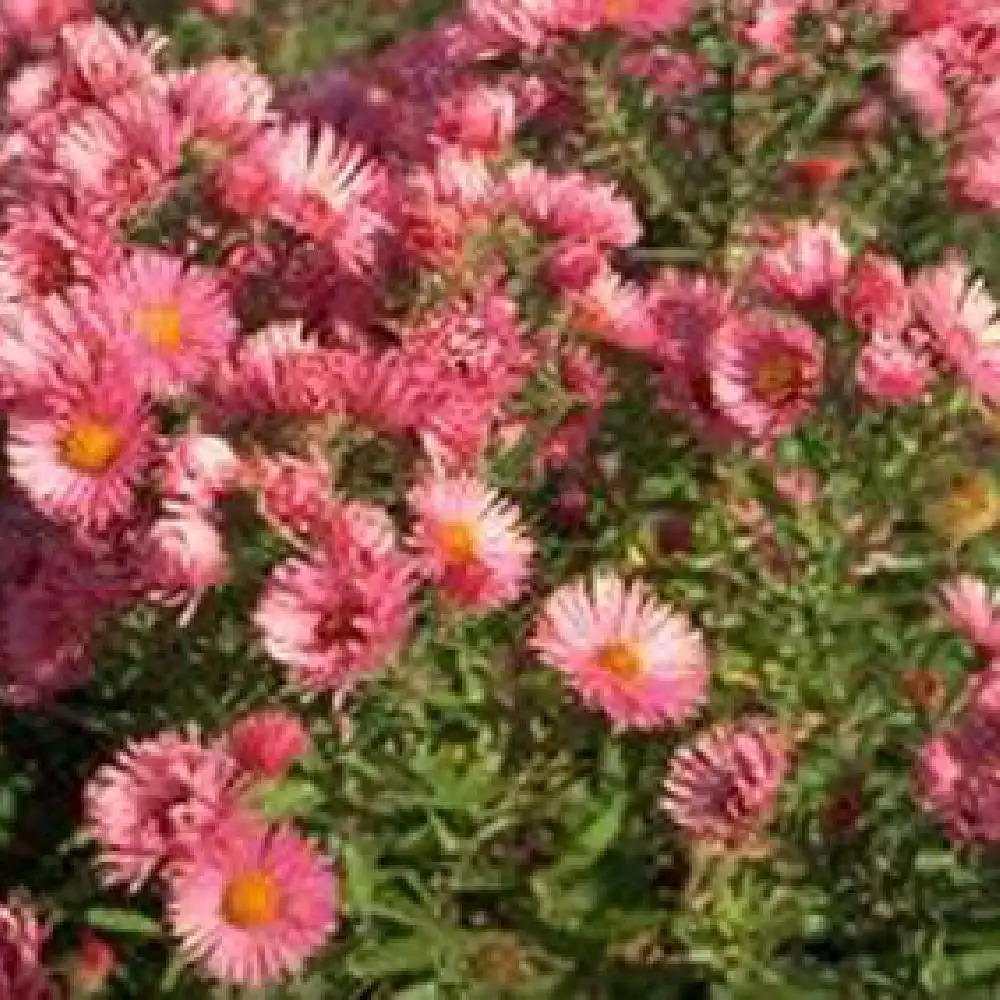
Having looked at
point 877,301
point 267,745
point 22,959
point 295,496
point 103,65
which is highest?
point 877,301

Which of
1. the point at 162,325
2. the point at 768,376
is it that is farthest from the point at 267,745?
the point at 768,376

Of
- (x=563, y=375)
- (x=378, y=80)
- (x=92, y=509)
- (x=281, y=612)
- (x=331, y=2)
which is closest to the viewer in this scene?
(x=281, y=612)

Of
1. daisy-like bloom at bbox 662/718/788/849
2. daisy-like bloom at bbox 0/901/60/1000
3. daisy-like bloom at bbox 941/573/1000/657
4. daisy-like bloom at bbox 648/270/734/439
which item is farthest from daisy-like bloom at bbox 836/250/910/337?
daisy-like bloom at bbox 0/901/60/1000

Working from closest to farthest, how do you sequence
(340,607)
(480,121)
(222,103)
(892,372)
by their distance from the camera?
(340,607), (892,372), (222,103), (480,121)

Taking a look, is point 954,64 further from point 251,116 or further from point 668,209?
point 251,116

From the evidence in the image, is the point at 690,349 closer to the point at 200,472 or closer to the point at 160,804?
the point at 200,472

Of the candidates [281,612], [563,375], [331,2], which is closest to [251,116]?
[563,375]

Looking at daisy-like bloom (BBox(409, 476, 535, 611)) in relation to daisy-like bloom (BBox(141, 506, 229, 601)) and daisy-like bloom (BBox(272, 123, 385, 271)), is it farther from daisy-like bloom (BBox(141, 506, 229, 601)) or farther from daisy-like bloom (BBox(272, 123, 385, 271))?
daisy-like bloom (BBox(272, 123, 385, 271))
